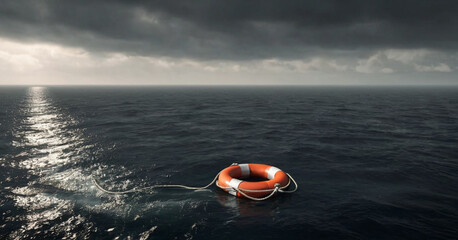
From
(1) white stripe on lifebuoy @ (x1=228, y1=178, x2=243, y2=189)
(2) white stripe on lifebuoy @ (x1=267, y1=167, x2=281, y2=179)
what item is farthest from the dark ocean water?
(2) white stripe on lifebuoy @ (x1=267, y1=167, x2=281, y2=179)

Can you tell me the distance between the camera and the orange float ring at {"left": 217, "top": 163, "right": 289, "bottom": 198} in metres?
11.6

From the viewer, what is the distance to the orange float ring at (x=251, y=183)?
11.6 m

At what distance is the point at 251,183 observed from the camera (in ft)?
38.6

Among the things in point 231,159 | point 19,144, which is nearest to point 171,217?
point 231,159

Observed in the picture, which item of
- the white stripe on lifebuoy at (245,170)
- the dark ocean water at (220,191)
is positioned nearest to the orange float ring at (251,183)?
the white stripe on lifebuoy at (245,170)

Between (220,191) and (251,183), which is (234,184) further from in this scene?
(220,191)

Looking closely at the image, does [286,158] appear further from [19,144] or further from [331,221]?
[19,144]

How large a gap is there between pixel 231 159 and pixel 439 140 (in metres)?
19.3

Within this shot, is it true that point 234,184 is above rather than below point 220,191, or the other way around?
above

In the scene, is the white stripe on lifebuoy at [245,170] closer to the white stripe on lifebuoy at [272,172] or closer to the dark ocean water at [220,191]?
the white stripe on lifebuoy at [272,172]

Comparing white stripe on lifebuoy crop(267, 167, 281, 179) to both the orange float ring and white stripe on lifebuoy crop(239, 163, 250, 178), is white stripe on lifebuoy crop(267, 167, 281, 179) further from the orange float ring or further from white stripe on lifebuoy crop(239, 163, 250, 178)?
white stripe on lifebuoy crop(239, 163, 250, 178)

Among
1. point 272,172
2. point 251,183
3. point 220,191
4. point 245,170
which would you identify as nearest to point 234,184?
point 251,183

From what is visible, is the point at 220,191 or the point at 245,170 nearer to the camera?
the point at 220,191

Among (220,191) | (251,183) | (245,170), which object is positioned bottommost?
(220,191)
